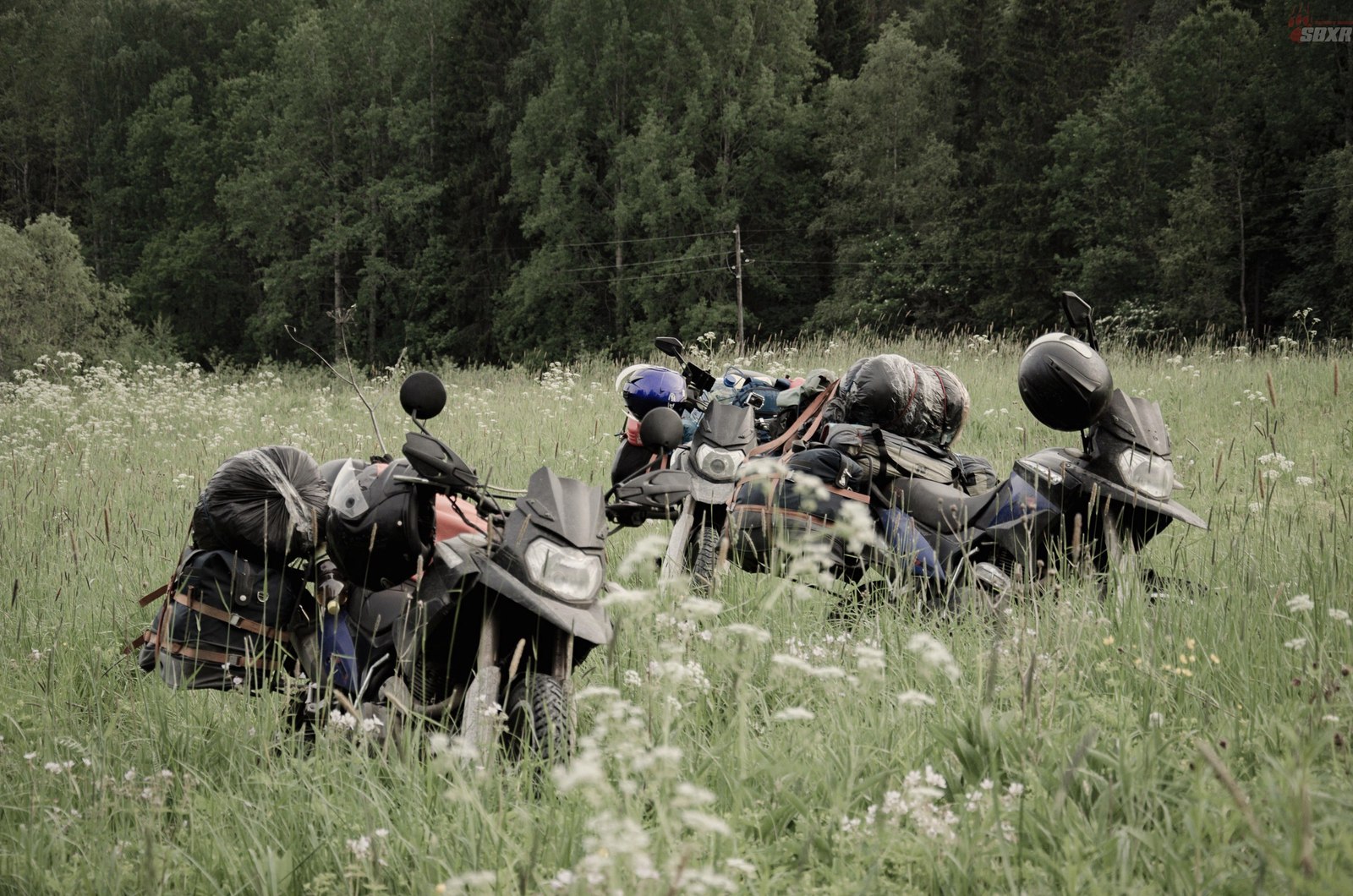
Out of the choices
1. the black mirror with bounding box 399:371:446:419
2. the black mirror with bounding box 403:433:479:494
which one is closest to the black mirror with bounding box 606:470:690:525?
the black mirror with bounding box 403:433:479:494

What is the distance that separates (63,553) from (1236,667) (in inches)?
215

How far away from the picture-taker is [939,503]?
4.01 metres

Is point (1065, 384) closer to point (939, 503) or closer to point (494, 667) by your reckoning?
point (939, 503)

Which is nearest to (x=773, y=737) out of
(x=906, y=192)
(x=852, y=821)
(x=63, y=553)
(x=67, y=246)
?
(x=852, y=821)

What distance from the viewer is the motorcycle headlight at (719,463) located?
4.94 m

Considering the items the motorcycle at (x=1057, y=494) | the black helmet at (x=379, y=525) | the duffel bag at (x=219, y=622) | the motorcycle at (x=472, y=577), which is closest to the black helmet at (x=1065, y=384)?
the motorcycle at (x=1057, y=494)

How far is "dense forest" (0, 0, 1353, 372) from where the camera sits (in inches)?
1229

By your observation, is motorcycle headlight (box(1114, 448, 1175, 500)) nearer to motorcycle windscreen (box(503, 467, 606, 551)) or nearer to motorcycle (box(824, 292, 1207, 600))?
motorcycle (box(824, 292, 1207, 600))

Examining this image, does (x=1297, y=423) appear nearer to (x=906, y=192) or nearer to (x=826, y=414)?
(x=826, y=414)

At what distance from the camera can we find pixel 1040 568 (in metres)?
3.92

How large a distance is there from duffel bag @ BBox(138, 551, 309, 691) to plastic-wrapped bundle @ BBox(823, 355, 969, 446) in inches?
89.1

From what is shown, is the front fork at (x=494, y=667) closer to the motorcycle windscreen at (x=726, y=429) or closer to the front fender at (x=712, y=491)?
the front fender at (x=712, y=491)

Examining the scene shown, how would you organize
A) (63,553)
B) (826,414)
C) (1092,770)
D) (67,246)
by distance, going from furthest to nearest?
(67,246), (63,553), (826,414), (1092,770)

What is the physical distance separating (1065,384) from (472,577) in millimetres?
2086
